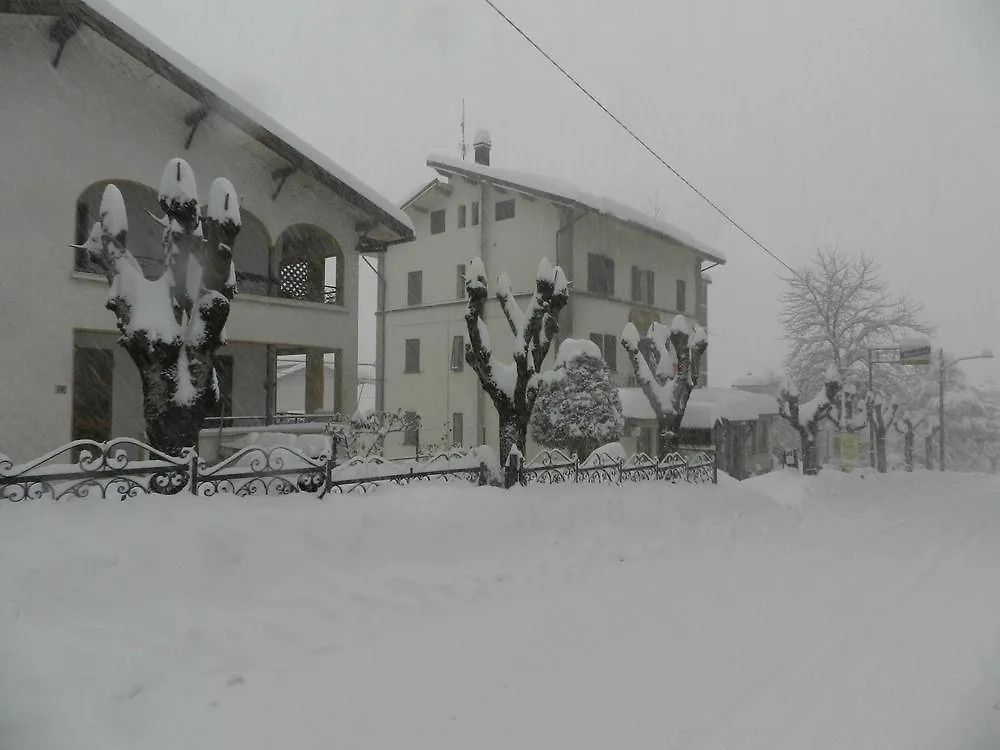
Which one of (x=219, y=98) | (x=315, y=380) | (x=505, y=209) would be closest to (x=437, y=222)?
(x=505, y=209)

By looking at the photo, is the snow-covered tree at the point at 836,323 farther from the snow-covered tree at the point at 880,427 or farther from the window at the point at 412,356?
the window at the point at 412,356

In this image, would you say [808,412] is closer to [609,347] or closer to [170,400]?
[609,347]

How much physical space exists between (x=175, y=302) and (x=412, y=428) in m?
17.5

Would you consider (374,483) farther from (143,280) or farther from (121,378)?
(121,378)

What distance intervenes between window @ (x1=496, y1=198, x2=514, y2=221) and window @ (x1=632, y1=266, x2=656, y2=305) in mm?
5585

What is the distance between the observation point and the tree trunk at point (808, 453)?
21844 millimetres

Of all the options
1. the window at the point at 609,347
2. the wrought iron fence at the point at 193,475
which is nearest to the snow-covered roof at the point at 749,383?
the window at the point at 609,347

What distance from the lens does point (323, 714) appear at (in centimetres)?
389

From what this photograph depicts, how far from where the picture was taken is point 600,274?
23.8m

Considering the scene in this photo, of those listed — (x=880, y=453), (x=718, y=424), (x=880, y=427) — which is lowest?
(x=880, y=453)

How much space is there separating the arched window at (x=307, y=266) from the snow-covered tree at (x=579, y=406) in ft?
20.3

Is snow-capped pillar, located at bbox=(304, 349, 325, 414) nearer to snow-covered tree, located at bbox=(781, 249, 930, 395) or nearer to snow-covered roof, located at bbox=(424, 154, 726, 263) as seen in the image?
snow-covered roof, located at bbox=(424, 154, 726, 263)

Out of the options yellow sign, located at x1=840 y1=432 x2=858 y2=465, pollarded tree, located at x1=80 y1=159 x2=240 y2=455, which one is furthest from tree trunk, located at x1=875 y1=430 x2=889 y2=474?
pollarded tree, located at x1=80 y1=159 x2=240 y2=455

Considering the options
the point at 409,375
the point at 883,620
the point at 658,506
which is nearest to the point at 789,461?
the point at 409,375
